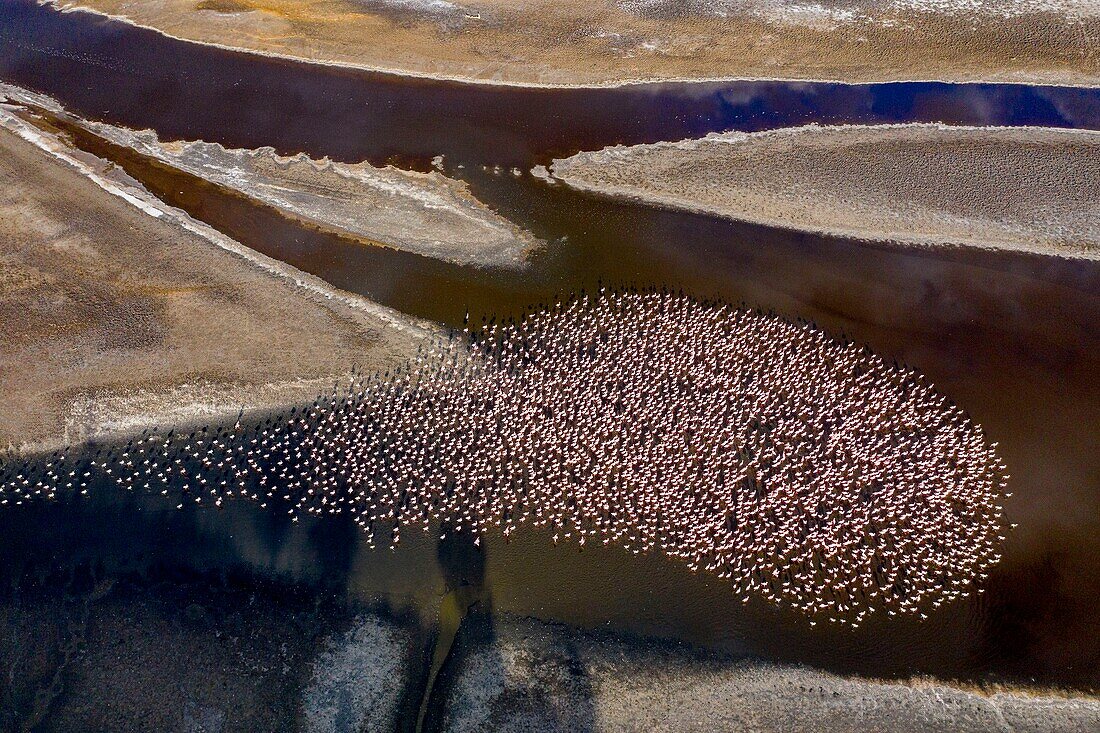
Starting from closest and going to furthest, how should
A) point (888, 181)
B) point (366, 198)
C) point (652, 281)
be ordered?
point (652, 281) → point (366, 198) → point (888, 181)

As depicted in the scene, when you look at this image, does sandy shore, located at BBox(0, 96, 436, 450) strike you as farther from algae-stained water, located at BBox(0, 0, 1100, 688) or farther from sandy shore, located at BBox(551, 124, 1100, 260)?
sandy shore, located at BBox(551, 124, 1100, 260)

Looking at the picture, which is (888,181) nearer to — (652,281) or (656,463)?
(652,281)

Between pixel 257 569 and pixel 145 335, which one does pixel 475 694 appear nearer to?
pixel 257 569

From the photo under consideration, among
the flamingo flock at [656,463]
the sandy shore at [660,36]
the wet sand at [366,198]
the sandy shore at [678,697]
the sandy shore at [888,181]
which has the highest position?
the sandy shore at [660,36]

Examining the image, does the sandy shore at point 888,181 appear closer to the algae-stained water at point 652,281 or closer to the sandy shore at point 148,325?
the algae-stained water at point 652,281

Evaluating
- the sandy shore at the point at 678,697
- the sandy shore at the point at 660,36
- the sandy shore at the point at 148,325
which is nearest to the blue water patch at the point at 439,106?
the sandy shore at the point at 660,36

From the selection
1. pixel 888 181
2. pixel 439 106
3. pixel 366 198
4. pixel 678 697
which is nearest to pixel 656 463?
pixel 678 697
